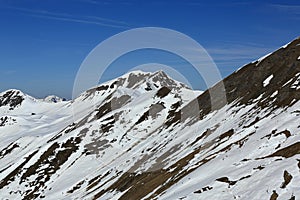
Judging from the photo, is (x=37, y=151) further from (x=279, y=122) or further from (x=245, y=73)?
(x=279, y=122)

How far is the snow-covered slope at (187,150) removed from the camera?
2316 centimetres

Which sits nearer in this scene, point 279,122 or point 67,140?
point 279,122

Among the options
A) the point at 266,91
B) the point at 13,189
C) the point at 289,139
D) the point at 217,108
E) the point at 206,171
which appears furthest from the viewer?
the point at 13,189

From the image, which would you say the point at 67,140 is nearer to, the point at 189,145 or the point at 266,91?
the point at 189,145

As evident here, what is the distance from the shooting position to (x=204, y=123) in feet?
203

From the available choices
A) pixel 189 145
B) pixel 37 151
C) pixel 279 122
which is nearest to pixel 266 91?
pixel 189 145

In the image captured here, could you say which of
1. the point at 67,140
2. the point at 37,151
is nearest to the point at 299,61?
the point at 67,140

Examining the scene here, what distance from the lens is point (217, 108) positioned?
219ft

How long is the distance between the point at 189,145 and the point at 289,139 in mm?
26315

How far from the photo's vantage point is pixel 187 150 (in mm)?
50594

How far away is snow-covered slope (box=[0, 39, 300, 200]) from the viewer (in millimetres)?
23156

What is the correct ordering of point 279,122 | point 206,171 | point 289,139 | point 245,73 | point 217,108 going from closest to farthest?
point 289,139, point 206,171, point 279,122, point 217,108, point 245,73

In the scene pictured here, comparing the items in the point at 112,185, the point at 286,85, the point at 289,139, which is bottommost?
the point at 289,139

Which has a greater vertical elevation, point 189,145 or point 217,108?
point 217,108
